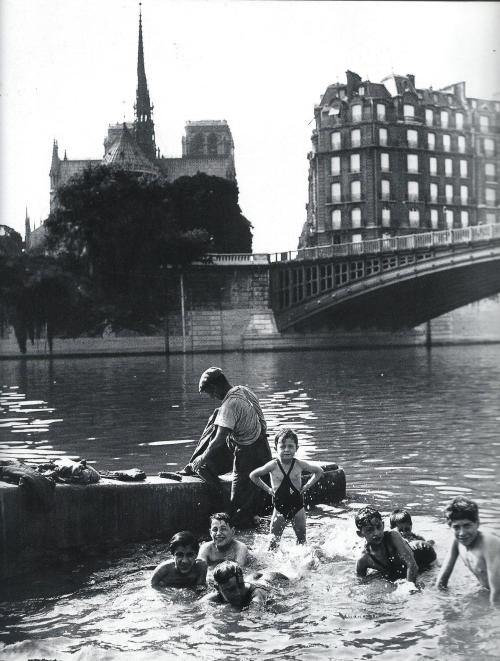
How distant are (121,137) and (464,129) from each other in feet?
104

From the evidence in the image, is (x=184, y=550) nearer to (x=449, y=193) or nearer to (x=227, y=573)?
(x=227, y=573)

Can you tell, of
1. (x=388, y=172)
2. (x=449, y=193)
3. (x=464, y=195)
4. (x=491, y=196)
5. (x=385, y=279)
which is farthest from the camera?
(x=388, y=172)

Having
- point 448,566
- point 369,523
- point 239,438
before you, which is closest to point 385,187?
point 239,438

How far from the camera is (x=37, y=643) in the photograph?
5008 mm

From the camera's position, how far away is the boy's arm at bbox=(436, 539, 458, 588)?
17.9 ft

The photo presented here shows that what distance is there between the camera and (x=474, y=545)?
5223mm

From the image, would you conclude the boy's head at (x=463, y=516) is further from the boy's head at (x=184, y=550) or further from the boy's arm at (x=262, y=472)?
the boy's arm at (x=262, y=472)

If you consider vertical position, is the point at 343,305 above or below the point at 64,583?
above

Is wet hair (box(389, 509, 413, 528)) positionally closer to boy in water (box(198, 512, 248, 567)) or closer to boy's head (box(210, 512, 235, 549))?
boy in water (box(198, 512, 248, 567))

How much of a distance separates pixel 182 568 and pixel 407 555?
1.51 meters

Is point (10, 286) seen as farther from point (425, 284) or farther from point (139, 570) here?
point (139, 570)

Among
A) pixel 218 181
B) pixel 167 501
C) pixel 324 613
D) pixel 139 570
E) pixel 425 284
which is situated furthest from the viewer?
pixel 425 284

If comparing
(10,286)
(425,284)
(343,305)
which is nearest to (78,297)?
(10,286)

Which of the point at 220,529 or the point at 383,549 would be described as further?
the point at 220,529
